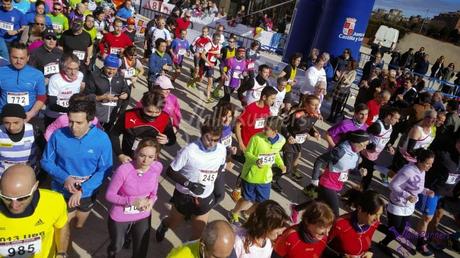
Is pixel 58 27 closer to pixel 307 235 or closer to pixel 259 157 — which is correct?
pixel 259 157

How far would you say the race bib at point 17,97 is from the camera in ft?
15.6

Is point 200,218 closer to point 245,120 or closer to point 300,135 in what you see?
point 245,120

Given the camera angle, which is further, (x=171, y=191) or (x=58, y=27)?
(x=58, y=27)

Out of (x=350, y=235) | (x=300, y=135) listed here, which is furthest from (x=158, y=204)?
(x=350, y=235)

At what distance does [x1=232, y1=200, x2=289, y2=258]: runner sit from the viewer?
→ 293cm

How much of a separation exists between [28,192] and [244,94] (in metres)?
5.25

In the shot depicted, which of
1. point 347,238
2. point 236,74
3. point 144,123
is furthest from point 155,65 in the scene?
point 347,238

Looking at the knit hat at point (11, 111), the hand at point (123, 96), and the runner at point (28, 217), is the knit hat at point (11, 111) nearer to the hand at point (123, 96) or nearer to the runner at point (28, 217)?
the runner at point (28, 217)

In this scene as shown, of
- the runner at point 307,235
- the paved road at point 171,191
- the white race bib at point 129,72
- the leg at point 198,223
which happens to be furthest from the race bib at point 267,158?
the white race bib at point 129,72

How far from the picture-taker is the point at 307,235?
3.17 metres

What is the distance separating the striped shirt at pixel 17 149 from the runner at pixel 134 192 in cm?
104

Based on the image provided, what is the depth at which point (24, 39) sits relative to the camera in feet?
23.9

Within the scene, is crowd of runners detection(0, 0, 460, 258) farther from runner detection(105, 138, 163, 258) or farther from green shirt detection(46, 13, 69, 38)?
green shirt detection(46, 13, 69, 38)

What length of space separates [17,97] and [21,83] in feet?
0.61
